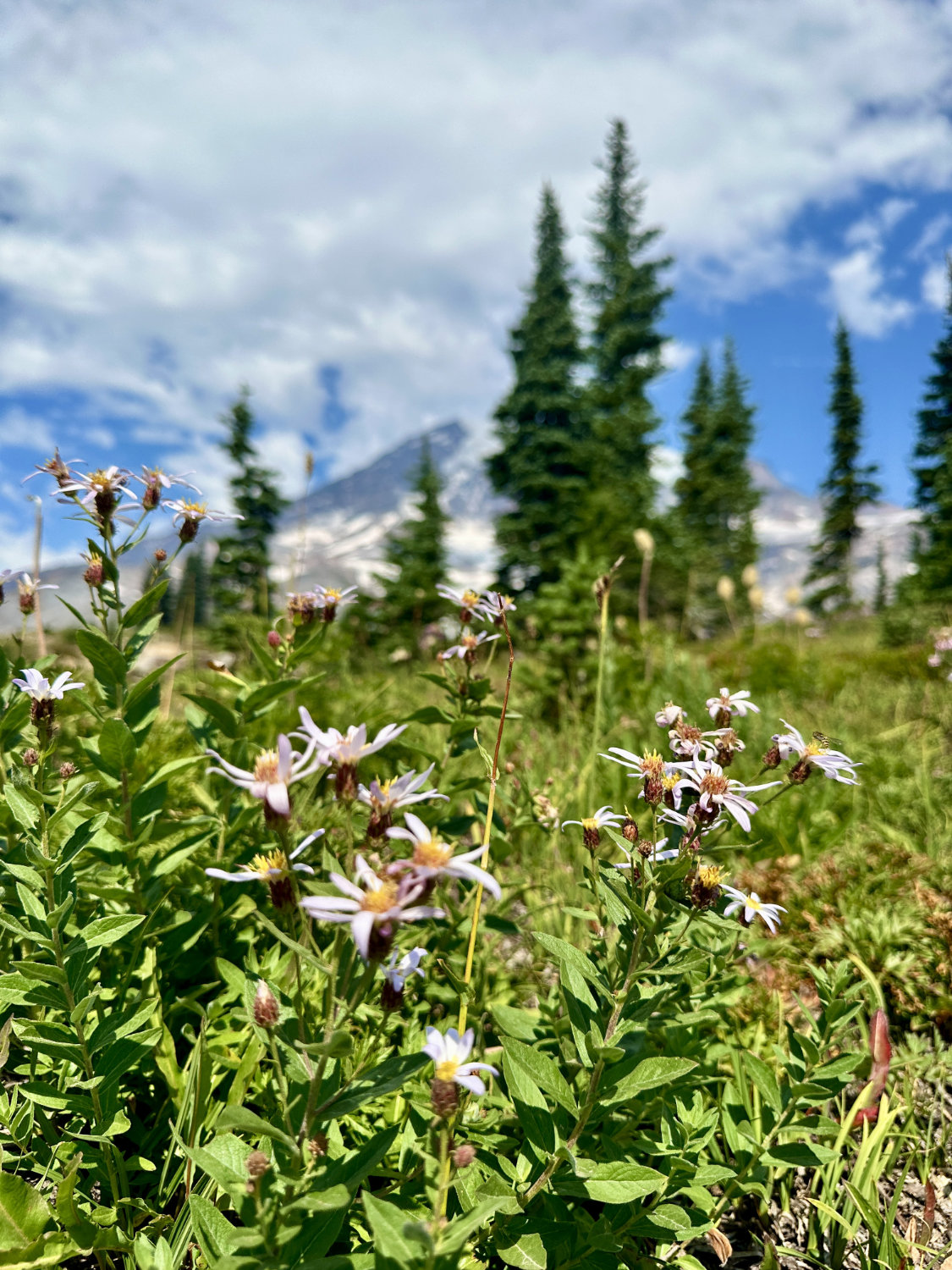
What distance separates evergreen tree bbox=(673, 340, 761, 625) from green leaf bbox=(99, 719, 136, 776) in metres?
30.8

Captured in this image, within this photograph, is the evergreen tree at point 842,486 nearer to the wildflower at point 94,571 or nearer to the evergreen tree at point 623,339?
the evergreen tree at point 623,339

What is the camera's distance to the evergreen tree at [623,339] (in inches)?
774

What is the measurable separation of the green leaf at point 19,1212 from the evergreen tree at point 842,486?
33852mm

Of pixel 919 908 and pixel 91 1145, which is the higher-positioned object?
pixel 919 908

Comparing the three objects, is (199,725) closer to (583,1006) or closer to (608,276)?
(583,1006)

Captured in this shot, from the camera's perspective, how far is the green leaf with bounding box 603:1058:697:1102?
1.13m

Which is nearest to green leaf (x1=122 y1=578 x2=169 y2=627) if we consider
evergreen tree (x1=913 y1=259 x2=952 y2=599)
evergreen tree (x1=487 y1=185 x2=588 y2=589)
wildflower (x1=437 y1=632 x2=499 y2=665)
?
wildflower (x1=437 y1=632 x2=499 y2=665)

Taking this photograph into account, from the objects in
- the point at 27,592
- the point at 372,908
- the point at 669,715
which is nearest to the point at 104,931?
the point at 372,908

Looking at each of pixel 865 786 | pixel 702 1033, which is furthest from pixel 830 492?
pixel 702 1033

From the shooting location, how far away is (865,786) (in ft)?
11.6

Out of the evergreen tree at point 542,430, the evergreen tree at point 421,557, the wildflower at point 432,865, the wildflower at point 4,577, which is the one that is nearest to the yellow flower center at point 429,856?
the wildflower at point 432,865

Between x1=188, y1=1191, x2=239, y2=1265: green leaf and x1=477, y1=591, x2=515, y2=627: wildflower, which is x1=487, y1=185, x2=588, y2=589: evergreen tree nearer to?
x1=477, y1=591, x2=515, y2=627: wildflower

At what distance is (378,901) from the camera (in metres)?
0.85

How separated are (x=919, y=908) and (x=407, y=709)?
290 cm
